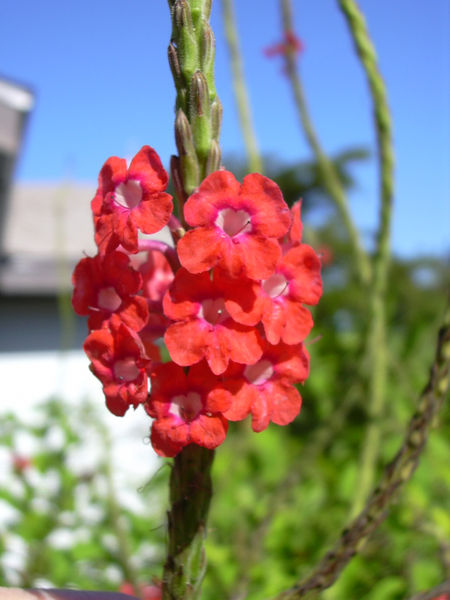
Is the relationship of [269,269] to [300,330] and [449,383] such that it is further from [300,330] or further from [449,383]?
[449,383]

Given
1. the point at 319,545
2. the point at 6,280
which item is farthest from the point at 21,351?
the point at 319,545

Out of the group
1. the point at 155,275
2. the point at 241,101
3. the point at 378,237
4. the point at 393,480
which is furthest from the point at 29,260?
the point at 393,480

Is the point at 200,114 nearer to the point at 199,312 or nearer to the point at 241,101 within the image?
the point at 199,312

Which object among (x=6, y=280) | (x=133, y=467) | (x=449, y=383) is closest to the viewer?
(x=449, y=383)

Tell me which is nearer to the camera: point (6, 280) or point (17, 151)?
point (17, 151)

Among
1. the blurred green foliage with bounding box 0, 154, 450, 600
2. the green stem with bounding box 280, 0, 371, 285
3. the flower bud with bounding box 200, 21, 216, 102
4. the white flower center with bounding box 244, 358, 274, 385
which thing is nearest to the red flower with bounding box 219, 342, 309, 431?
the white flower center with bounding box 244, 358, 274, 385

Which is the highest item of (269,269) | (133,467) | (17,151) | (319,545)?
(17,151)

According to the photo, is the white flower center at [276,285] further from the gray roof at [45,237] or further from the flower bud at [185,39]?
the gray roof at [45,237]
